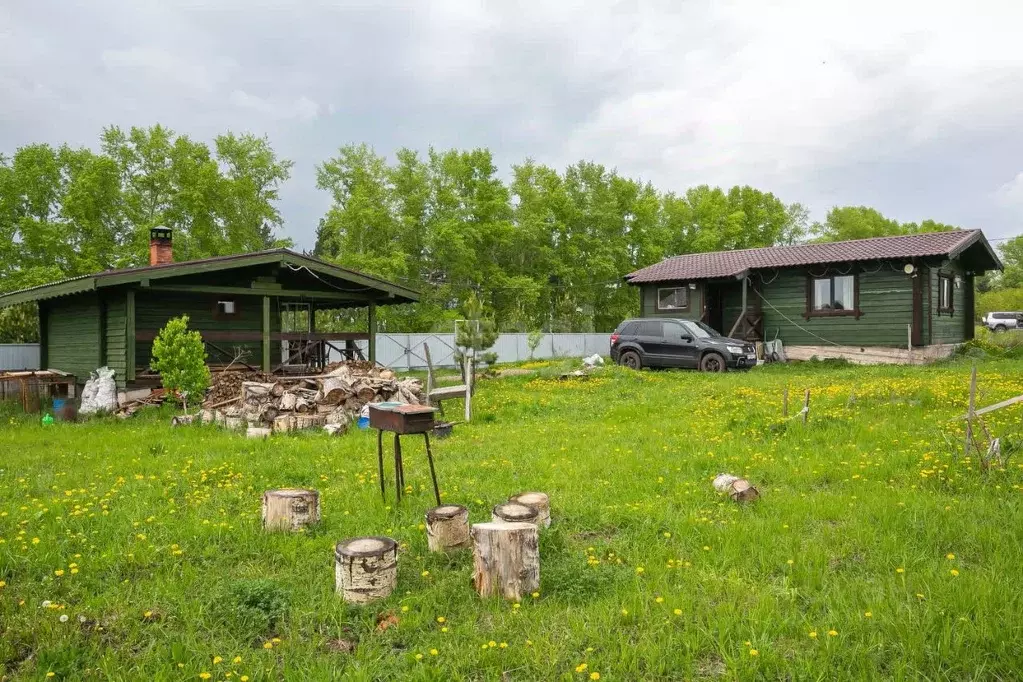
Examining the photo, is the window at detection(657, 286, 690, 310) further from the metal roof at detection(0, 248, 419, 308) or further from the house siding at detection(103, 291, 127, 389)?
the house siding at detection(103, 291, 127, 389)

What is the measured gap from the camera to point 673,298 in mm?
24656

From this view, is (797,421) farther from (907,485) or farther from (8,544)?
(8,544)

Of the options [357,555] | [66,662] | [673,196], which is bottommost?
[66,662]

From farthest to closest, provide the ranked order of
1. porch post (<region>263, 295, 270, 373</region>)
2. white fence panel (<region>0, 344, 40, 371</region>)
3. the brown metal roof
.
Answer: the brown metal roof → white fence panel (<region>0, 344, 40, 371</region>) → porch post (<region>263, 295, 270, 373</region>)

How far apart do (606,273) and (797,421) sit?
3091 cm

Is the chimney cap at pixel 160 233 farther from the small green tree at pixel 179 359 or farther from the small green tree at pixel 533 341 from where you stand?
the small green tree at pixel 533 341

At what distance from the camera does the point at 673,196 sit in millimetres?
45656

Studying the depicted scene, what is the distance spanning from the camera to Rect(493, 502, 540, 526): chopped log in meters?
4.44

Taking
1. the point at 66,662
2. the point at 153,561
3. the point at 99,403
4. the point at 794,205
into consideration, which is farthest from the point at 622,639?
the point at 794,205

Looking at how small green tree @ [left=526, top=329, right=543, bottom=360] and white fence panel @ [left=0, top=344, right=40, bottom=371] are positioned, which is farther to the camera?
small green tree @ [left=526, top=329, right=543, bottom=360]

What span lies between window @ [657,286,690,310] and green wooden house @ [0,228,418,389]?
11380mm

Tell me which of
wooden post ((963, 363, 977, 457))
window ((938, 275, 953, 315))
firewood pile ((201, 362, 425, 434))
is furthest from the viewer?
window ((938, 275, 953, 315))

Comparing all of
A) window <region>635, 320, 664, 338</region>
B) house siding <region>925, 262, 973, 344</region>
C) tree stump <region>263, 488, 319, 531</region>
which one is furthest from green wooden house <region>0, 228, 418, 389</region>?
house siding <region>925, 262, 973, 344</region>


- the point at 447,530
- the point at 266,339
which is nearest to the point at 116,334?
the point at 266,339
